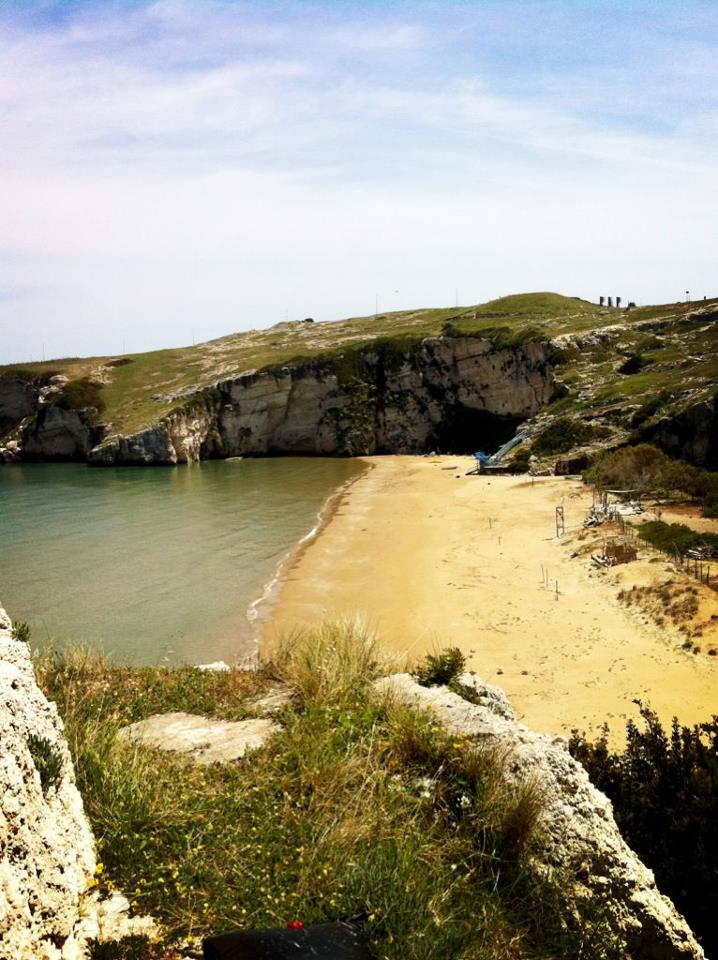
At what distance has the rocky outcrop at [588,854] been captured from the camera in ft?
18.2

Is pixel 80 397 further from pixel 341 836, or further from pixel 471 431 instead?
pixel 341 836

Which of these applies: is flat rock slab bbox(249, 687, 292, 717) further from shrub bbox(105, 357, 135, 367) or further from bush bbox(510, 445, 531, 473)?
shrub bbox(105, 357, 135, 367)

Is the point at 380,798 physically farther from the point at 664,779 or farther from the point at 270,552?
the point at 270,552

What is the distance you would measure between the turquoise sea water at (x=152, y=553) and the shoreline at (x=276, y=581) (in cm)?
30

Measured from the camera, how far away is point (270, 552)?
1359 inches

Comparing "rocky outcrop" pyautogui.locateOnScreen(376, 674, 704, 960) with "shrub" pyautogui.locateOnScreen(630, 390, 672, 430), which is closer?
"rocky outcrop" pyautogui.locateOnScreen(376, 674, 704, 960)

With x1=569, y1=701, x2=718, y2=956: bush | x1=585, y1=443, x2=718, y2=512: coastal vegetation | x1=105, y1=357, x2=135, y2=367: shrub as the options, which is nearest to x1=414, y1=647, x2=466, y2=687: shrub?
x1=569, y1=701, x2=718, y2=956: bush

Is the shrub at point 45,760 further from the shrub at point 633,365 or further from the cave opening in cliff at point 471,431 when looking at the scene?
the cave opening in cliff at point 471,431

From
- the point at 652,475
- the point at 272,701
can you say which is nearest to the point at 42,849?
the point at 272,701

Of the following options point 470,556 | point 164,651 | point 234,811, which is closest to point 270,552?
point 470,556

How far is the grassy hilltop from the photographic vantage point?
6097cm

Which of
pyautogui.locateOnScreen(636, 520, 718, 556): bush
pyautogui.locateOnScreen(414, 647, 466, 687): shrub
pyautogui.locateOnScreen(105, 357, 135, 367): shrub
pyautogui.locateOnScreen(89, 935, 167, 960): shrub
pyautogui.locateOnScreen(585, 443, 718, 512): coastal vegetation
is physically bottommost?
pyautogui.locateOnScreen(636, 520, 718, 556): bush

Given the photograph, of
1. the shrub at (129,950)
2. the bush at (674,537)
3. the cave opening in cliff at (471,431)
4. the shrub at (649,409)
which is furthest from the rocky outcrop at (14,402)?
the shrub at (129,950)

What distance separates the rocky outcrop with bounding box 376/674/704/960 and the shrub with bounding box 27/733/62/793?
391 centimetres
